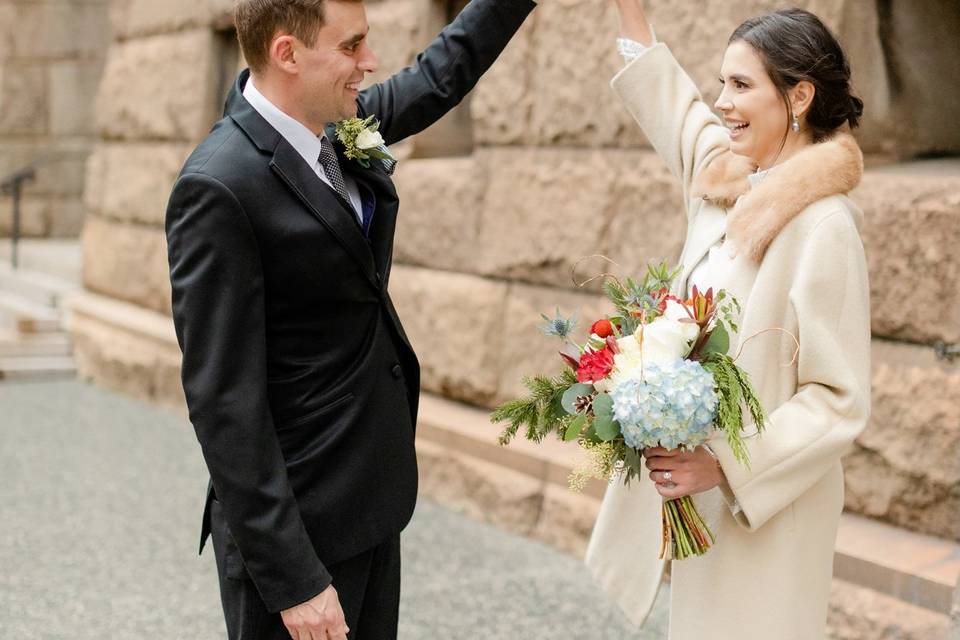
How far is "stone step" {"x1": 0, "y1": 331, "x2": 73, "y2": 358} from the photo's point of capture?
9.91 m

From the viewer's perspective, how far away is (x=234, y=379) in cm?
232

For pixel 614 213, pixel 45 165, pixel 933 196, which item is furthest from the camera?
pixel 45 165

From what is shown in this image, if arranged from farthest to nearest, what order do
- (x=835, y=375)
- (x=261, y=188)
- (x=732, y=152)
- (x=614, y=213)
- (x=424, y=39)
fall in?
(x=424, y=39), (x=614, y=213), (x=732, y=152), (x=835, y=375), (x=261, y=188)

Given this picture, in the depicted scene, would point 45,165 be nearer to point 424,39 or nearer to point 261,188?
point 424,39

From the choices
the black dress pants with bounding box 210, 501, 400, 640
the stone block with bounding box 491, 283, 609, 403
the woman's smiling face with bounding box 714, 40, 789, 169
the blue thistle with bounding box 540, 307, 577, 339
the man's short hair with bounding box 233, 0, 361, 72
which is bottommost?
the stone block with bounding box 491, 283, 609, 403

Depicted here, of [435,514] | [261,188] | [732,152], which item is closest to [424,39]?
[435,514]

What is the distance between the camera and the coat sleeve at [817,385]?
100 inches

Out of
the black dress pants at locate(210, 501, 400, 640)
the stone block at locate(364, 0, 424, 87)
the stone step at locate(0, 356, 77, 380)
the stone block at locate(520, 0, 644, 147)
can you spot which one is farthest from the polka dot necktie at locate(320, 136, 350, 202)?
the stone step at locate(0, 356, 77, 380)

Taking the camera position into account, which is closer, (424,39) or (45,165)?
(424,39)

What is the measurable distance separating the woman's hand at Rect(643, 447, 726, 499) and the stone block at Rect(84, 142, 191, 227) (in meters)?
6.61

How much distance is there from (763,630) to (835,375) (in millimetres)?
583

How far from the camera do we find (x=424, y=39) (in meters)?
6.57

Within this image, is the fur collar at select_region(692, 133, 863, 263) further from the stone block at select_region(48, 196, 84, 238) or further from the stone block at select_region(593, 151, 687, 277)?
the stone block at select_region(48, 196, 84, 238)

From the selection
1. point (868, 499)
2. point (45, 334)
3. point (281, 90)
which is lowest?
point (45, 334)
